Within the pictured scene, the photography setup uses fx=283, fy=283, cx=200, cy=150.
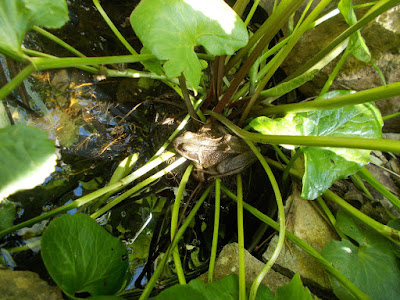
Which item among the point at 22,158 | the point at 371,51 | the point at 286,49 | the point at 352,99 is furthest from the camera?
the point at 371,51

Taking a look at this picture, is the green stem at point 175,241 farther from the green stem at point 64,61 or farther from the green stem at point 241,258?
the green stem at point 64,61

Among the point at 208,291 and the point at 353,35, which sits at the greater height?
the point at 353,35

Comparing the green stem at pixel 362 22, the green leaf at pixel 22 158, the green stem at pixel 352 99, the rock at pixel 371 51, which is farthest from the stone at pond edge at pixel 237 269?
the rock at pixel 371 51

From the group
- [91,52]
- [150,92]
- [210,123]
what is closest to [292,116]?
[210,123]

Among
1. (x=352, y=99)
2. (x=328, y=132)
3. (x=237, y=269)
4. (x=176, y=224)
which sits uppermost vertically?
(x=352, y=99)

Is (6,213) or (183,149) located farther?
(183,149)

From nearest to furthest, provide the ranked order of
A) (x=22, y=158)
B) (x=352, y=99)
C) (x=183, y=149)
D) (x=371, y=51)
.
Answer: (x=22, y=158)
(x=352, y=99)
(x=183, y=149)
(x=371, y=51)

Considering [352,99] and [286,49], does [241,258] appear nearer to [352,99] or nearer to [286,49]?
[352,99]

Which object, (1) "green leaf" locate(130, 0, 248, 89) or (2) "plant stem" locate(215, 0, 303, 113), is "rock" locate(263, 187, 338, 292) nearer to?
(2) "plant stem" locate(215, 0, 303, 113)

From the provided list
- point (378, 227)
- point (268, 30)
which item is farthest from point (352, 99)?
point (378, 227)
